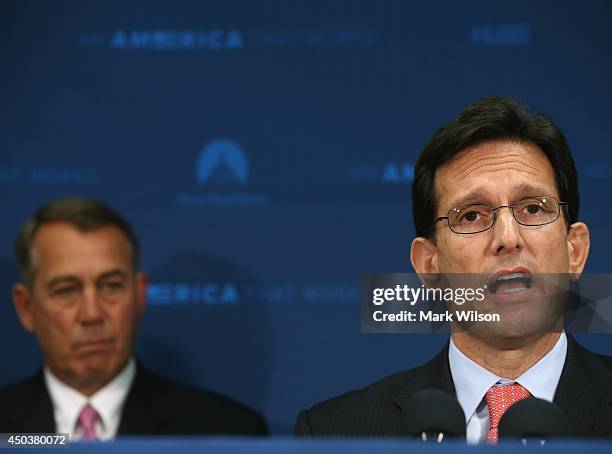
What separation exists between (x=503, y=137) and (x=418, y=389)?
22.5 inches

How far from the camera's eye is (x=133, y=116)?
8.75 ft

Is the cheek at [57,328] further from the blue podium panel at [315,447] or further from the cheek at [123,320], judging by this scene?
the blue podium panel at [315,447]

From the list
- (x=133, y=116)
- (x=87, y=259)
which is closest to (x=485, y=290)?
(x=87, y=259)

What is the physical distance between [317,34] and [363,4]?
0.16 metres

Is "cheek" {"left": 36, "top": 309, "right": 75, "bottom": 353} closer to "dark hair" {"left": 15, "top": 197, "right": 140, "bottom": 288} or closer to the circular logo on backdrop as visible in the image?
"dark hair" {"left": 15, "top": 197, "right": 140, "bottom": 288}

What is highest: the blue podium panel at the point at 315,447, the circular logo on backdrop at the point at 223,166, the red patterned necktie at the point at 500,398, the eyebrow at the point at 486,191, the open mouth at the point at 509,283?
the circular logo on backdrop at the point at 223,166

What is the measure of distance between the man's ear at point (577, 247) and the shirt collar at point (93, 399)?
1.17 metres

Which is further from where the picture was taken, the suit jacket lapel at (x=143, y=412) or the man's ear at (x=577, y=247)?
the suit jacket lapel at (x=143, y=412)

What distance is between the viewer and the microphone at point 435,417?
132 centimetres

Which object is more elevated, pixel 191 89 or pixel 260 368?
pixel 191 89

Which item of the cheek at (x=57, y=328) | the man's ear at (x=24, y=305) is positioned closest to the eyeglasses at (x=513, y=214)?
the cheek at (x=57, y=328)

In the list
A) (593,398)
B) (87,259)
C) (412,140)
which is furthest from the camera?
(412,140)

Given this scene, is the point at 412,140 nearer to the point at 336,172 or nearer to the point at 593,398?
the point at 336,172

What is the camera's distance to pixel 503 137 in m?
1.96
